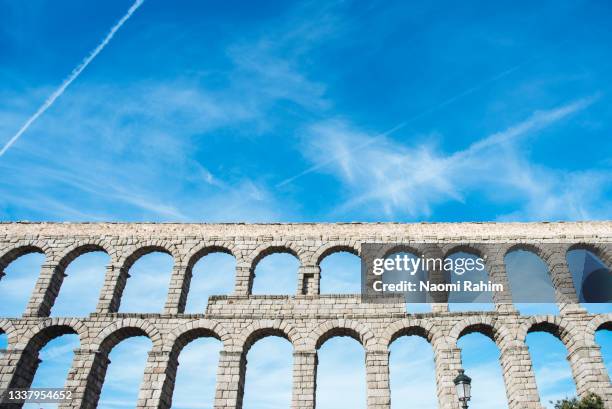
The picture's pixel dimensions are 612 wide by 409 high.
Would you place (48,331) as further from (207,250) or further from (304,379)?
(304,379)

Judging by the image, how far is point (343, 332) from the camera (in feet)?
62.1

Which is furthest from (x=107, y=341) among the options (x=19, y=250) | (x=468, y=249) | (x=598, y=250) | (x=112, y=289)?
(x=598, y=250)

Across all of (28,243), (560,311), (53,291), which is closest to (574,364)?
(560,311)

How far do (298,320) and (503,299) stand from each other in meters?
7.72

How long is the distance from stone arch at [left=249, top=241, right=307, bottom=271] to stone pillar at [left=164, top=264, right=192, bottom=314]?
8.82 ft

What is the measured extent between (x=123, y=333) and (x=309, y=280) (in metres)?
7.32

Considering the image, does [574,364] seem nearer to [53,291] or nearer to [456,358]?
[456,358]

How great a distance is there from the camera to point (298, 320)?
18.8 m

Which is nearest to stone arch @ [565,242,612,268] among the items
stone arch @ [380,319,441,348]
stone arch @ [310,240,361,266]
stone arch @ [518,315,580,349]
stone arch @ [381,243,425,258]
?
stone arch @ [518,315,580,349]

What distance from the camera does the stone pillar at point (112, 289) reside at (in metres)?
19.8

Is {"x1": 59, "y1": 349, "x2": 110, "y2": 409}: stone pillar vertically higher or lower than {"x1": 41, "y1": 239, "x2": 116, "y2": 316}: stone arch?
lower

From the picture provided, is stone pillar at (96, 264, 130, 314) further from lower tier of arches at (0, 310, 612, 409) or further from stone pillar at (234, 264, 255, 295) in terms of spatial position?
stone pillar at (234, 264, 255, 295)

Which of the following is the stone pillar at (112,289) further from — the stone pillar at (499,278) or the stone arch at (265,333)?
the stone pillar at (499,278)

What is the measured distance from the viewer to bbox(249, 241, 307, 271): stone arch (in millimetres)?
20969
